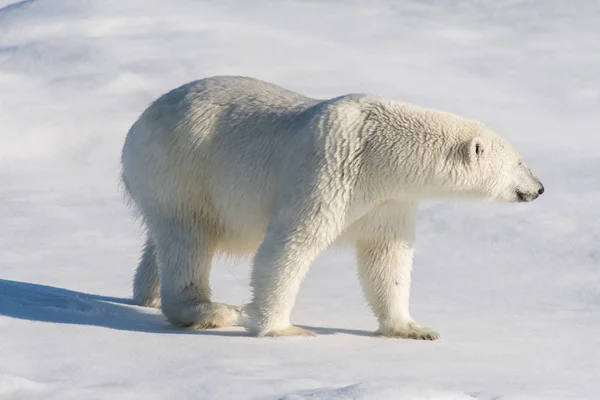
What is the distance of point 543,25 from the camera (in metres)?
16.7

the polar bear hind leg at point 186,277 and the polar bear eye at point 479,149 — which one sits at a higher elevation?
the polar bear eye at point 479,149

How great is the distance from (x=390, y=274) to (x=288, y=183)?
3.04 ft

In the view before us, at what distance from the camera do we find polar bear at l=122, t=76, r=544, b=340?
6.60 metres

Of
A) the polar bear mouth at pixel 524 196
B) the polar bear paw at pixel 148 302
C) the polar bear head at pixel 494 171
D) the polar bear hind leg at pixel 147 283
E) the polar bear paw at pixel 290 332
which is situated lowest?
the polar bear paw at pixel 290 332

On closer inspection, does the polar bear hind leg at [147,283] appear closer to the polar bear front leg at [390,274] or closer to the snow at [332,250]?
the snow at [332,250]

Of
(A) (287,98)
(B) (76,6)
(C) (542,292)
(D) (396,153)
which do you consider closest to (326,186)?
(D) (396,153)

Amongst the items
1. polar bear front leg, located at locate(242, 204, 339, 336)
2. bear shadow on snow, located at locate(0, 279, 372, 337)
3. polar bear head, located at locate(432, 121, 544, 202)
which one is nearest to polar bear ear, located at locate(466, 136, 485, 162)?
polar bear head, located at locate(432, 121, 544, 202)

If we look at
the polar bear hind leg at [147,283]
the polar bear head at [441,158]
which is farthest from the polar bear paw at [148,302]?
the polar bear head at [441,158]

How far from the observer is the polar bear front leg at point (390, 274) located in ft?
22.9

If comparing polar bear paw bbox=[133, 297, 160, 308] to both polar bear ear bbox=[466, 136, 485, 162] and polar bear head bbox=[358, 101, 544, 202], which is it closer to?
polar bear head bbox=[358, 101, 544, 202]

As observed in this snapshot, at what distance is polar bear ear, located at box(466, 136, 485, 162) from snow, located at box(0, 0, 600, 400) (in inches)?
42.9

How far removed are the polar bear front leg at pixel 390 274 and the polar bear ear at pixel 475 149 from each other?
1.78ft

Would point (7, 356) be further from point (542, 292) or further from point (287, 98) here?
point (542, 292)

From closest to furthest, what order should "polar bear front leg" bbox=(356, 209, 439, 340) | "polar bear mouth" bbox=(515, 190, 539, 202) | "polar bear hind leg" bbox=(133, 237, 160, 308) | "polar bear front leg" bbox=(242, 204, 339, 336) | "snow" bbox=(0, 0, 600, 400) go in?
"snow" bbox=(0, 0, 600, 400)
"polar bear front leg" bbox=(242, 204, 339, 336)
"polar bear mouth" bbox=(515, 190, 539, 202)
"polar bear front leg" bbox=(356, 209, 439, 340)
"polar bear hind leg" bbox=(133, 237, 160, 308)
